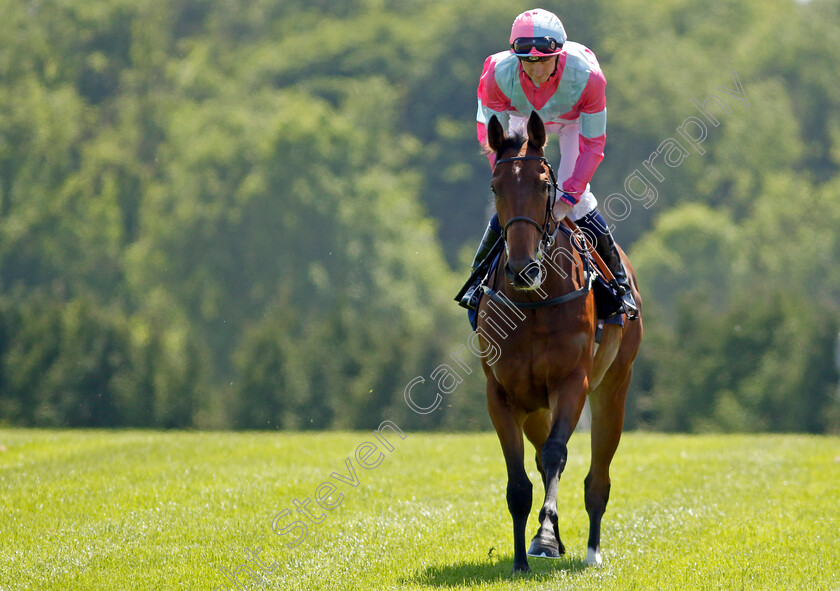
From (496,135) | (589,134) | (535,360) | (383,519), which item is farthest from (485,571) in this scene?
(589,134)

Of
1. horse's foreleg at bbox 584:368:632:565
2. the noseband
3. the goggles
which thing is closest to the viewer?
the noseband

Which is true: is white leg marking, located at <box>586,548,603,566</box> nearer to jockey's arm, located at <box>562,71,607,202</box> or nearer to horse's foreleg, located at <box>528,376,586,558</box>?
horse's foreleg, located at <box>528,376,586,558</box>

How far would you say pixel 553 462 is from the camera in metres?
7.36

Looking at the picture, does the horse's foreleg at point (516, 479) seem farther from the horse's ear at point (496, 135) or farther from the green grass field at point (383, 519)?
the horse's ear at point (496, 135)

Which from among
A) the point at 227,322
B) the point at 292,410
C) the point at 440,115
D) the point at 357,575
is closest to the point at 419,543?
the point at 357,575

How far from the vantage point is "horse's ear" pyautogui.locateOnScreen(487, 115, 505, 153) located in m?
7.47

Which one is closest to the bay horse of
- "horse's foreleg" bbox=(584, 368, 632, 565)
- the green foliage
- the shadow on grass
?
the shadow on grass

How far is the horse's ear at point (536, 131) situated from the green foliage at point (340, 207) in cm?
2631

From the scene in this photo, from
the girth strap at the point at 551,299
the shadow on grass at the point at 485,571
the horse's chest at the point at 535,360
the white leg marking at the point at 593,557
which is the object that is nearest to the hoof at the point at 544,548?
the shadow on grass at the point at 485,571

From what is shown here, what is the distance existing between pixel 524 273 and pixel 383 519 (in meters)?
3.82

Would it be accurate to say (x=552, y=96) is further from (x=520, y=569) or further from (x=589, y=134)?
(x=520, y=569)

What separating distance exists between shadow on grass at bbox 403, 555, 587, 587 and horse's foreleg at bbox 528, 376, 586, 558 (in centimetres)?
23

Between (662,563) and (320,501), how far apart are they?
13.2 feet

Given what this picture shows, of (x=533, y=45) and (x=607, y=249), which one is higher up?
(x=533, y=45)
